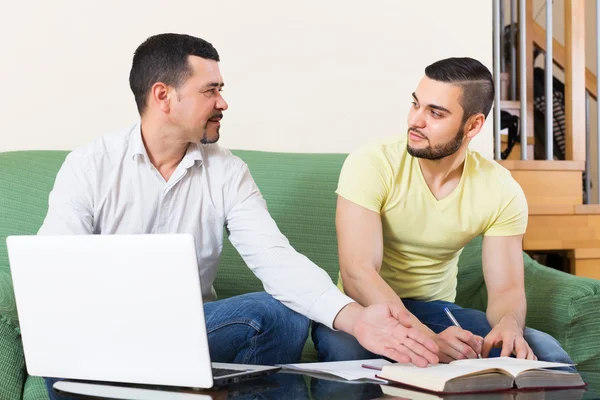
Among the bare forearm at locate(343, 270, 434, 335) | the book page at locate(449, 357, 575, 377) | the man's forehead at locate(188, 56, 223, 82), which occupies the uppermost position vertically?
the man's forehead at locate(188, 56, 223, 82)

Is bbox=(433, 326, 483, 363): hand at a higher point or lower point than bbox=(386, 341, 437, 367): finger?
lower

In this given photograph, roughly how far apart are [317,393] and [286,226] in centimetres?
112

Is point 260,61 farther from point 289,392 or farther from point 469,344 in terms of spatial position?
point 289,392

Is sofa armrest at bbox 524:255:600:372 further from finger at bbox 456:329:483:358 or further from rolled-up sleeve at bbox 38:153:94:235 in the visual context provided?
rolled-up sleeve at bbox 38:153:94:235

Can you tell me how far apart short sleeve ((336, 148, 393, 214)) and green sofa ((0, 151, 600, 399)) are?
38 cm

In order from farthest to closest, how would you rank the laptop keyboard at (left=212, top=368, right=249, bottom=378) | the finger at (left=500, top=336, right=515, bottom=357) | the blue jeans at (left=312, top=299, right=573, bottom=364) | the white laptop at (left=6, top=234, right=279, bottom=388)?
1. the blue jeans at (left=312, top=299, right=573, bottom=364)
2. the finger at (left=500, top=336, right=515, bottom=357)
3. the laptop keyboard at (left=212, top=368, right=249, bottom=378)
4. the white laptop at (left=6, top=234, right=279, bottom=388)

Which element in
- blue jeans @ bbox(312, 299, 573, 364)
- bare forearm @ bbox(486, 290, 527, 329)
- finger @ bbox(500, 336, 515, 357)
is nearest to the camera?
finger @ bbox(500, 336, 515, 357)

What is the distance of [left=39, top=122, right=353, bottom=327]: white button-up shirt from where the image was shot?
1814mm

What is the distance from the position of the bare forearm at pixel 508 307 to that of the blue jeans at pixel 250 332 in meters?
Answer: 0.51

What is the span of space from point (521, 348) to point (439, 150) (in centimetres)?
54

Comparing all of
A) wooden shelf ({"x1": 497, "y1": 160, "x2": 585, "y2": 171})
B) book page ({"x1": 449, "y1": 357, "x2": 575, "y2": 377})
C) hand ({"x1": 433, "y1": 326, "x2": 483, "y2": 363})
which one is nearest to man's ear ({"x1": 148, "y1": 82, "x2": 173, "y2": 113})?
hand ({"x1": 433, "y1": 326, "x2": 483, "y2": 363})

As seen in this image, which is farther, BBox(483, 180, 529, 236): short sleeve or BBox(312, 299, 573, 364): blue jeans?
BBox(483, 180, 529, 236): short sleeve

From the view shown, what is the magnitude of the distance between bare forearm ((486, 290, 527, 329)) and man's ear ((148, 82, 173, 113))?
0.89 meters

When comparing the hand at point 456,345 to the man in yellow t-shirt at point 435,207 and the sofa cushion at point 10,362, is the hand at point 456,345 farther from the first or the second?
the sofa cushion at point 10,362
